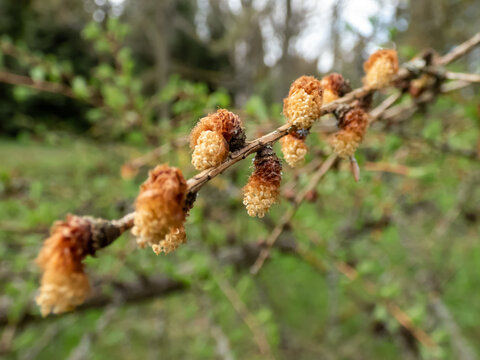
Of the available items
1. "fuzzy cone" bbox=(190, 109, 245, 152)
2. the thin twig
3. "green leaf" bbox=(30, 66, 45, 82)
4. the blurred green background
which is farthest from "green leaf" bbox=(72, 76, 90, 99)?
"fuzzy cone" bbox=(190, 109, 245, 152)

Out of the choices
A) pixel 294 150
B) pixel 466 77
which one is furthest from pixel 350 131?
pixel 466 77

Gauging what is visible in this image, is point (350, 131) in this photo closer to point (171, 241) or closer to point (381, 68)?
point (381, 68)

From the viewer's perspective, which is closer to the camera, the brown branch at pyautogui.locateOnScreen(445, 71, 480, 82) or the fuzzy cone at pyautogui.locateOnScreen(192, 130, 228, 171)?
the fuzzy cone at pyautogui.locateOnScreen(192, 130, 228, 171)

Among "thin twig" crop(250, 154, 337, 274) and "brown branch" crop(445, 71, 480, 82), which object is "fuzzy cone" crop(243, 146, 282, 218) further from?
"brown branch" crop(445, 71, 480, 82)

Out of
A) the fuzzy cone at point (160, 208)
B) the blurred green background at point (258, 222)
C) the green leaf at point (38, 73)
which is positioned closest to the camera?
the fuzzy cone at point (160, 208)

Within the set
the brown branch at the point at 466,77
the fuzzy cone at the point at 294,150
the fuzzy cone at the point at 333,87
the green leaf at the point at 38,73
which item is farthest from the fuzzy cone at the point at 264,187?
the green leaf at the point at 38,73

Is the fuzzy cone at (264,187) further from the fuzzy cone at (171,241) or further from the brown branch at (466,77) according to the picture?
the brown branch at (466,77)
